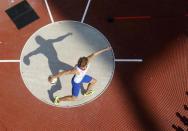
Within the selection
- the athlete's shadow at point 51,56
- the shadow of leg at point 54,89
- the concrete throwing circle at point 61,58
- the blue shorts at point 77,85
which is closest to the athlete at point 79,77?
the blue shorts at point 77,85

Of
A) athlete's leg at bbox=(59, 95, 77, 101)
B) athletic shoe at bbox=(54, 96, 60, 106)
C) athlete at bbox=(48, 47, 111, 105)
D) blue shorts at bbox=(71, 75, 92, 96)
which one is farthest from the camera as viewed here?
athletic shoe at bbox=(54, 96, 60, 106)

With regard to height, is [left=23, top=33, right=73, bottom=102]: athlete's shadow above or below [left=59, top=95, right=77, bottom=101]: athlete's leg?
above

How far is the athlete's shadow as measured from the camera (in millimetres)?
11703

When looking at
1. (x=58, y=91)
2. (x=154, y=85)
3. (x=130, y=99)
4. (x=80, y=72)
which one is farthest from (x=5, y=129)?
(x=154, y=85)

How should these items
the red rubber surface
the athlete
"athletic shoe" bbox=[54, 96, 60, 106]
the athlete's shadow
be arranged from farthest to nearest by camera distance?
the athlete's shadow, "athletic shoe" bbox=[54, 96, 60, 106], the red rubber surface, the athlete

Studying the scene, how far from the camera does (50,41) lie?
41.0ft

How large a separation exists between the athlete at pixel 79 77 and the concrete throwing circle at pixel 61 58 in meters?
0.24

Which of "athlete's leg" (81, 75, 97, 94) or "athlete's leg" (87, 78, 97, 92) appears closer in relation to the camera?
"athlete's leg" (81, 75, 97, 94)

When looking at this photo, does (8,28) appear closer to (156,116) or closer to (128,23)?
(128,23)

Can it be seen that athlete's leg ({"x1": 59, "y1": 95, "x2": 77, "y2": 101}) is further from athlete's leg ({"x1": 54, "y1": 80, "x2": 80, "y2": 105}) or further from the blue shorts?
the blue shorts

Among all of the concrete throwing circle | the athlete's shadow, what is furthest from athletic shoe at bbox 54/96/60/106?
the athlete's shadow

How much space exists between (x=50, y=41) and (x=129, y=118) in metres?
3.66

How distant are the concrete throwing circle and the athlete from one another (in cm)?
24

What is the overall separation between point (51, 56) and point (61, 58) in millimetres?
342
